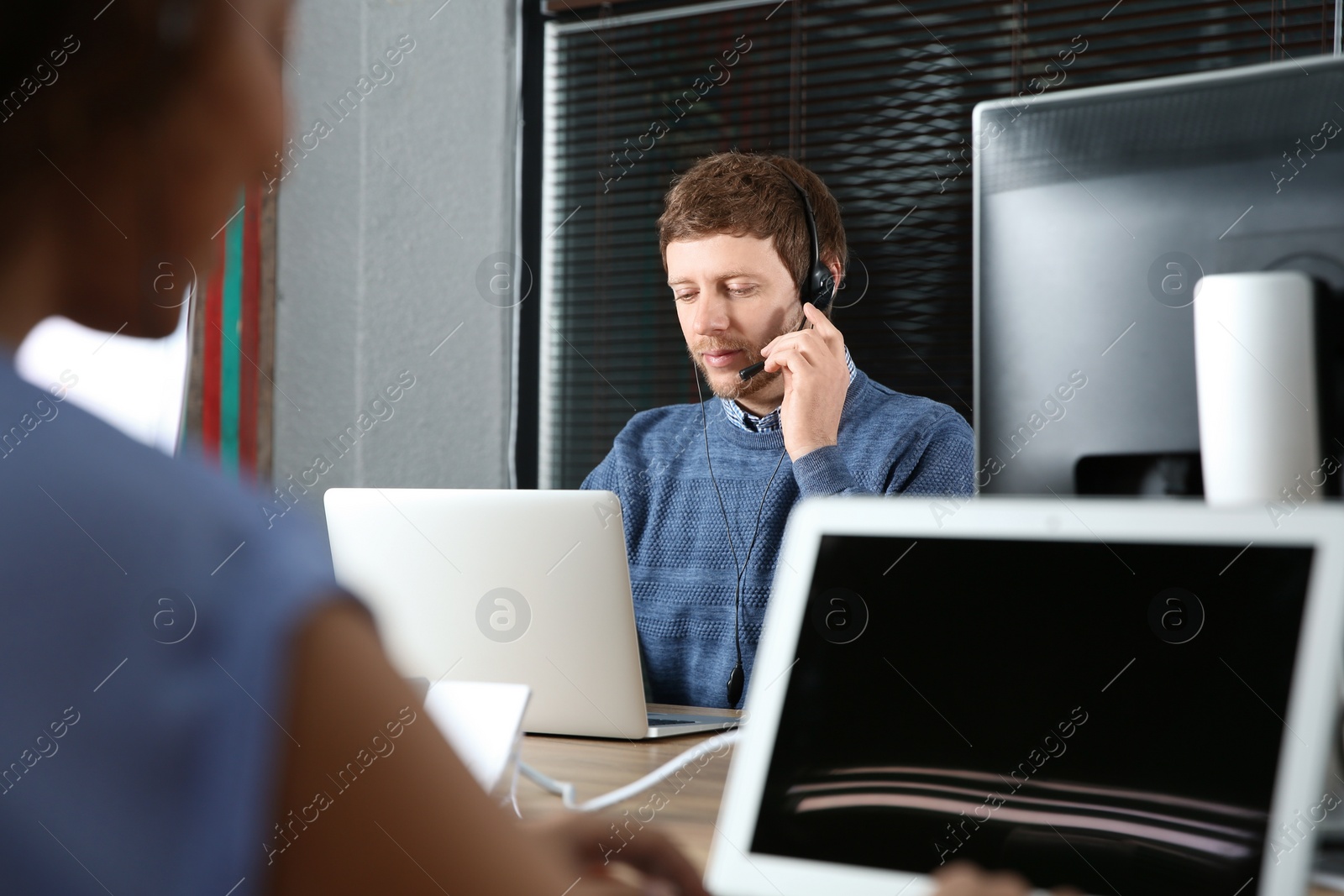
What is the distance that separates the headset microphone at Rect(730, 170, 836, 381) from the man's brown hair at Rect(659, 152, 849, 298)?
1cm

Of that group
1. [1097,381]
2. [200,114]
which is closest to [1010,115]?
[1097,381]

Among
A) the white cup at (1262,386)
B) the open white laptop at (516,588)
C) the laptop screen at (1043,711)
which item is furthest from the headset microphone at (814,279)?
the laptop screen at (1043,711)

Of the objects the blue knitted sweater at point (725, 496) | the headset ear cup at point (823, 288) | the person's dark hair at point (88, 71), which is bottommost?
the blue knitted sweater at point (725, 496)

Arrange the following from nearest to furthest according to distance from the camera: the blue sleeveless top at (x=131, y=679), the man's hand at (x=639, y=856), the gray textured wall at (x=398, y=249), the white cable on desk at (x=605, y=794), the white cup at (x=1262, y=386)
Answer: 1. the blue sleeveless top at (x=131, y=679)
2. the man's hand at (x=639, y=856)
3. the white cup at (x=1262, y=386)
4. the white cable on desk at (x=605, y=794)
5. the gray textured wall at (x=398, y=249)

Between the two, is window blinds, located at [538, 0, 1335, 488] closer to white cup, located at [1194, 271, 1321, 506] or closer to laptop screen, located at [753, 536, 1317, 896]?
white cup, located at [1194, 271, 1321, 506]

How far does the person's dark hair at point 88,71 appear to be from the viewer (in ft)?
0.74

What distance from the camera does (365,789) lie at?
0.70 feet

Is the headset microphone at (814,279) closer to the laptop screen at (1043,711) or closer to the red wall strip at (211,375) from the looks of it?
the red wall strip at (211,375)

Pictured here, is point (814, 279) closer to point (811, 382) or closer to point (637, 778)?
point (811, 382)

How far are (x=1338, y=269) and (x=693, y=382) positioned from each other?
2.05 meters

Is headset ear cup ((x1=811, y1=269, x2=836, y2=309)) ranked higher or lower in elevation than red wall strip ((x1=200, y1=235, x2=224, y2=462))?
higher

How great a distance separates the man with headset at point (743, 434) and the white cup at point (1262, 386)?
0.86m

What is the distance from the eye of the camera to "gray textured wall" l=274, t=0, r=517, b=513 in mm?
2354

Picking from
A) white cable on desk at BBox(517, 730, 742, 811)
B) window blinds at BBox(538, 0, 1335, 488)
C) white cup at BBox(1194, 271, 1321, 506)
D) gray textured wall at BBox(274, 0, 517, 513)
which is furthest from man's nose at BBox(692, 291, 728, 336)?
white cup at BBox(1194, 271, 1321, 506)
